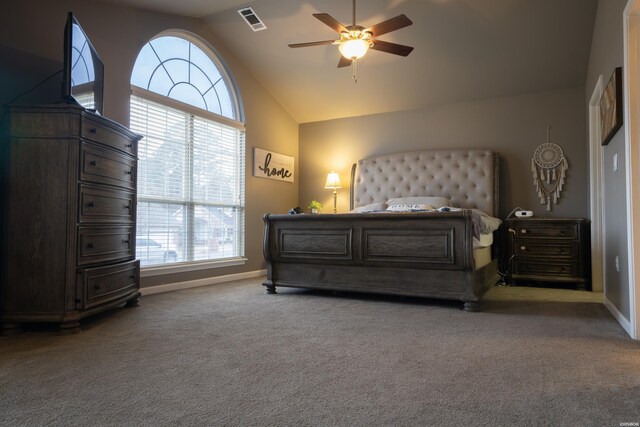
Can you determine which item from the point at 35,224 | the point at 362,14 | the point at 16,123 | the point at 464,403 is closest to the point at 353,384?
the point at 464,403

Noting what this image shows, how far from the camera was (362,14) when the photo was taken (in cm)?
444

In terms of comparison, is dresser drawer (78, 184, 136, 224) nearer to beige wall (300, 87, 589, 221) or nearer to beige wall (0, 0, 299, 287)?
beige wall (0, 0, 299, 287)

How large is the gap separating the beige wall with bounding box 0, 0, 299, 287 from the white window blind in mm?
189

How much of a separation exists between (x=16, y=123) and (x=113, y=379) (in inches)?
→ 76.4

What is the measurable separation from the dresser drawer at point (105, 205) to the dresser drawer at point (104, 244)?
0.08m

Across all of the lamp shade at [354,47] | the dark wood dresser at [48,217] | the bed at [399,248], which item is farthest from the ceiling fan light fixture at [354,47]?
the dark wood dresser at [48,217]

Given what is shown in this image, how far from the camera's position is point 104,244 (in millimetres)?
3039

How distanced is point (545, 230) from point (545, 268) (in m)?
0.44

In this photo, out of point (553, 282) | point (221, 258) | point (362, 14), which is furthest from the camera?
point (221, 258)

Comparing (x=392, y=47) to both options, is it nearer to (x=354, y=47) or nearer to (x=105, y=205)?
(x=354, y=47)

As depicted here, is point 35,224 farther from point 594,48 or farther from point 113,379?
point 594,48

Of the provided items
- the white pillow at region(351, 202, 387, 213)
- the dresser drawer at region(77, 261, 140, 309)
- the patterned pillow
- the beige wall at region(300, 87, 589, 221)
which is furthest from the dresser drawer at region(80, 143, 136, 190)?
the beige wall at region(300, 87, 589, 221)

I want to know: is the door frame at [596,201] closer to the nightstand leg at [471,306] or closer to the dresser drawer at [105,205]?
the nightstand leg at [471,306]

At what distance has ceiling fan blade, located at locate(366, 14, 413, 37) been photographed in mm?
3291
